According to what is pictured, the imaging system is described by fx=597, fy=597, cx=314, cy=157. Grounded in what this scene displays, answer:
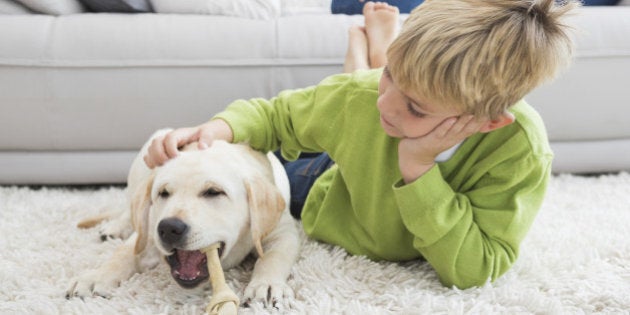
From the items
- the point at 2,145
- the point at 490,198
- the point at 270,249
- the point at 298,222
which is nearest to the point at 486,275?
the point at 490,198

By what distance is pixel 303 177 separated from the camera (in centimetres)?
162

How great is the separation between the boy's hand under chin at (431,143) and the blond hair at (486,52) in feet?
0.10

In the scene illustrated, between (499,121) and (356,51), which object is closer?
(499,121)

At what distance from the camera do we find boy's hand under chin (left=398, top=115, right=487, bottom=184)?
975 mm

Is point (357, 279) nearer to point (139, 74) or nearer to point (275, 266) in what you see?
point (275, 266)

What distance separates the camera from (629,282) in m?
1.16

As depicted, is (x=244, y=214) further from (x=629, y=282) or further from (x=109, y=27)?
(x=109, y=27)

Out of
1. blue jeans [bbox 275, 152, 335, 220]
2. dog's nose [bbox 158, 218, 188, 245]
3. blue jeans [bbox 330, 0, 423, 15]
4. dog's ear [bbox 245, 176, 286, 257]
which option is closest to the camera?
dog's nose [bbox 158, 218, 188, 245]

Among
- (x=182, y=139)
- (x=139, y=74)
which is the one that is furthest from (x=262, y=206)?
(x=139, y=74)

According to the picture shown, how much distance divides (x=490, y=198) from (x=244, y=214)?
0.46m

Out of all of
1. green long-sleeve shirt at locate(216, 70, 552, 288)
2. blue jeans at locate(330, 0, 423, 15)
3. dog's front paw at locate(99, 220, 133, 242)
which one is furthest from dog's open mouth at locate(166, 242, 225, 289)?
blue jeans at locate(330, 0, 423, 15)

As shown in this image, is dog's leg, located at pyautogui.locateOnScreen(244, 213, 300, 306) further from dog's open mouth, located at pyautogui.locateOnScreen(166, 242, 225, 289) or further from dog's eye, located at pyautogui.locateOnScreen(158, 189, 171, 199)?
dog's eye, located at pyautogui.locateOnScreen(158, 189, 171, 199)

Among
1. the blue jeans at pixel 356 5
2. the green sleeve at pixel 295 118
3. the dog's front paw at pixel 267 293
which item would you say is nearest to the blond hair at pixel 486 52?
the green sleeve at pixel 295 118

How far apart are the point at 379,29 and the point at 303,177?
49 cm
